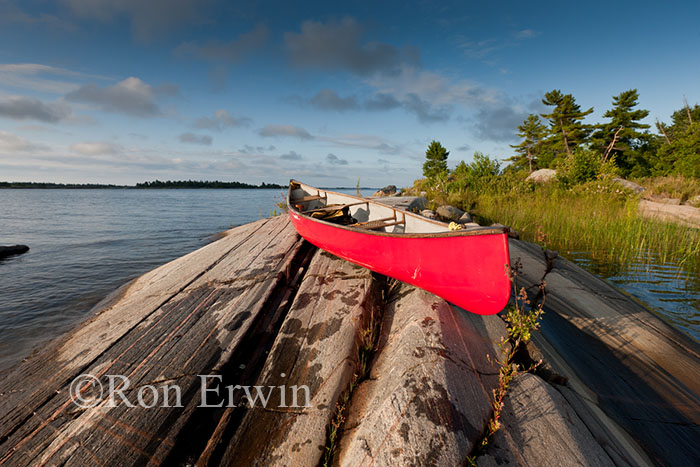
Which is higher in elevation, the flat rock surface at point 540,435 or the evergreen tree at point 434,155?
the evergreen tree at point 434,155

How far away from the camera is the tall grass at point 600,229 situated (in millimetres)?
7512

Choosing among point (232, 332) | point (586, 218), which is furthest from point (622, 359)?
point (586, 218)

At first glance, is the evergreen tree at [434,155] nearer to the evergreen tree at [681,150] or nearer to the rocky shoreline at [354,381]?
the evergreen tree at [681,150]

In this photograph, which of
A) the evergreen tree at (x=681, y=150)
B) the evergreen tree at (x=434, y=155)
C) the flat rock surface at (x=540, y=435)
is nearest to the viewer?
the flat rock surface at (x=540, y=435)

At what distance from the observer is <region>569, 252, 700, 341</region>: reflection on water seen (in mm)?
4616

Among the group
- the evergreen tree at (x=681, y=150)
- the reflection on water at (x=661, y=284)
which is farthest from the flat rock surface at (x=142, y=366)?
the evergreen tree at (x=681, y=150)

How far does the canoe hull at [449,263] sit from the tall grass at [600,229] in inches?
135

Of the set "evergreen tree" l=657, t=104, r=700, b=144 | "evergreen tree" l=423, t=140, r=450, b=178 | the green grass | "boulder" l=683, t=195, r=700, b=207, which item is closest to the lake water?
"boulder" l=683, t=195, r=700, b=207

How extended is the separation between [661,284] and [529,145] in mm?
61002

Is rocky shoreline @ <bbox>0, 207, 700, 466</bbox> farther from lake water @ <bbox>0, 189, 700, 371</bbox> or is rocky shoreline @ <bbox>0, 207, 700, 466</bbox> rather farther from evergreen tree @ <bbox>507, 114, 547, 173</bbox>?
evergreen tree @ <bbox>507, 114, 547, 173</bbox>

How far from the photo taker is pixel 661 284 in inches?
229

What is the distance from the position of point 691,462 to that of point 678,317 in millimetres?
3572

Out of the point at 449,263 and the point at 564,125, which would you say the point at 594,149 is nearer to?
the point at 564,125

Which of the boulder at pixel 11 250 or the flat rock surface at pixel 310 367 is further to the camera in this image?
the boulder at pixel 11 250
